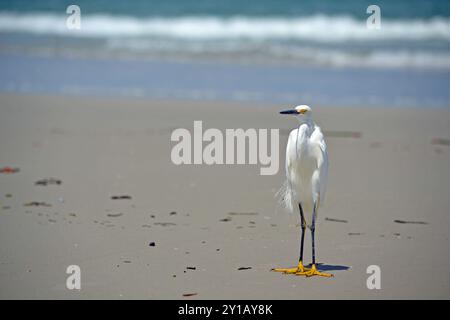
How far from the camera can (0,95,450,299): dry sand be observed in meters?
5.15

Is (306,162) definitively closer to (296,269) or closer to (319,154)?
(319,154)

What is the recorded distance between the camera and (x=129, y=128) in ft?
Result: 36.8

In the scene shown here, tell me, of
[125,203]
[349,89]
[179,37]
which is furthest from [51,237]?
[179,37]

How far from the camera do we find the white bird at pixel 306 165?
17.9 feet

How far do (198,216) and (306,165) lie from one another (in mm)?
1672

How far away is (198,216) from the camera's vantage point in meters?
6.94

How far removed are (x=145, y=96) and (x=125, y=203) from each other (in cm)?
701

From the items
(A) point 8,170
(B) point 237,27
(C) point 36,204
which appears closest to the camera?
(C) point 36,204

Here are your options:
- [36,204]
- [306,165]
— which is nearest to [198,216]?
[36,204]

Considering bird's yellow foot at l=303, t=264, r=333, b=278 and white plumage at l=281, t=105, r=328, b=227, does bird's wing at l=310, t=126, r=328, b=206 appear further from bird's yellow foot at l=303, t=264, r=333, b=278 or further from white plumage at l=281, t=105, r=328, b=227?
bird's yellow foot at l=303, t=264, r=333, b=278

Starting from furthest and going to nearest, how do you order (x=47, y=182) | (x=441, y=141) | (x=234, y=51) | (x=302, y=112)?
(x=234, y=51), (x=441, y=141), (x=47, y=182), (x=302, y=112)

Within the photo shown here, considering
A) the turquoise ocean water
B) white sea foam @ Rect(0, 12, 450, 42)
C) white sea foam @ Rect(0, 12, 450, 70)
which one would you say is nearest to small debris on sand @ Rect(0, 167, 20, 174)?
the turquoise ocean water

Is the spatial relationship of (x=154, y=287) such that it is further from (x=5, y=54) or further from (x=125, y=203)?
(x=5, y=54)

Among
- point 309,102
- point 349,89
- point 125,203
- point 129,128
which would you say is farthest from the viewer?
point 349,89
